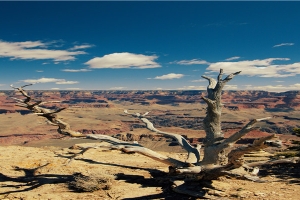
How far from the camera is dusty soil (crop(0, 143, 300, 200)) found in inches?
422

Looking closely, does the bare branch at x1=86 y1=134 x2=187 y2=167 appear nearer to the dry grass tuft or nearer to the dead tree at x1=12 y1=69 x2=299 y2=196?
the dead tree at x1=12 y1=69 x2=299 y2=196

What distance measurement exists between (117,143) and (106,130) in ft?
368

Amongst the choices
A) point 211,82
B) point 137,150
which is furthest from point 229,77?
point 137,150

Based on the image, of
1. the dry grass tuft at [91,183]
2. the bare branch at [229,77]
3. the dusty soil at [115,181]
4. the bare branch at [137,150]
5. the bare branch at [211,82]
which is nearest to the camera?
the dusty soil at [115,181]

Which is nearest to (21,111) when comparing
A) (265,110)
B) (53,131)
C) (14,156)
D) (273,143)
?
(53,131)

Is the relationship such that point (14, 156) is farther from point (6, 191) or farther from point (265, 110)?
point (265, 110)

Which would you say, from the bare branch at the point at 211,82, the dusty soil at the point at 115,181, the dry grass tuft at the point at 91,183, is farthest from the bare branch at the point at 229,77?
the dry grass tuft at the point at 91,183

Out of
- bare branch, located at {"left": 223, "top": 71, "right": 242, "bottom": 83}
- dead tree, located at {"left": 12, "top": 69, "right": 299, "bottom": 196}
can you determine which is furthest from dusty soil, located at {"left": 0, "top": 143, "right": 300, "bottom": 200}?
bare branch, located at {"left": 223, "top": 71, "right": 242, "bottom": 83}

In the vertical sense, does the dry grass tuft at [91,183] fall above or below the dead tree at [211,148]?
below

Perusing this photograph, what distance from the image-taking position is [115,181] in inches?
488

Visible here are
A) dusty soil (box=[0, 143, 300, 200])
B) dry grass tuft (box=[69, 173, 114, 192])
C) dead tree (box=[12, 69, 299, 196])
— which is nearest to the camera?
dead tree (box=[12, 69, 299, 196])

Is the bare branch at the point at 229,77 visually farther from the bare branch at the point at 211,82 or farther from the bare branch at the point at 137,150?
the bare branch at the point at 137,150

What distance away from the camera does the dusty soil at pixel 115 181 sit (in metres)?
10.7

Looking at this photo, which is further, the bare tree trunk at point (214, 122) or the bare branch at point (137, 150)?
the bare tree trunk at point (214, 122)
